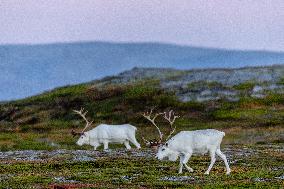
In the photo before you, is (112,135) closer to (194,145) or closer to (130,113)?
(194,145)

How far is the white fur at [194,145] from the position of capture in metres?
40.1

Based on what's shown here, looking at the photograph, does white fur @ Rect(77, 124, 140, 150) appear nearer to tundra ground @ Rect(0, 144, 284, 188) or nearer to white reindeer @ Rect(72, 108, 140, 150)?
white reindeer @ Rect(72, 108, 140, 150)

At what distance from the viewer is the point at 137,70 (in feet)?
582

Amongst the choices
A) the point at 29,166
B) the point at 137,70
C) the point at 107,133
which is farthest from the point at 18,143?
the point at 137,70

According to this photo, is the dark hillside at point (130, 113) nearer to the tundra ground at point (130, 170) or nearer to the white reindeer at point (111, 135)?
the white reindeer at point (111, 135)

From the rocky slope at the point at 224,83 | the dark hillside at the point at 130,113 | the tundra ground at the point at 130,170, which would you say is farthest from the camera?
the rocky slope at the point at 224,83

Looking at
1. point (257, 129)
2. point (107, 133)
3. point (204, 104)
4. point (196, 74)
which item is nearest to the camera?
point (107, 133)

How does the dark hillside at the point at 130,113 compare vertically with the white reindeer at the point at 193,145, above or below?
below

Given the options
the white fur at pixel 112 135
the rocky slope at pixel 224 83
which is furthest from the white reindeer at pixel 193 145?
the rocky slope at pixel 224 83

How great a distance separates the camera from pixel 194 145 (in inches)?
1591

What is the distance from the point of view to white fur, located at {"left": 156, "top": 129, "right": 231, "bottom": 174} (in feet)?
132

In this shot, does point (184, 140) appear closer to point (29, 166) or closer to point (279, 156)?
point (29, 166)

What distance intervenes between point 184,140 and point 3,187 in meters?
11.8

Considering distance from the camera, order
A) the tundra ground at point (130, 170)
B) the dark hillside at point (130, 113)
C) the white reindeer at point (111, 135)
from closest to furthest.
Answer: the tundra ground at point (130, 170), the white reindeer at point (111, 135), the dark hillside at point (130, 113)
